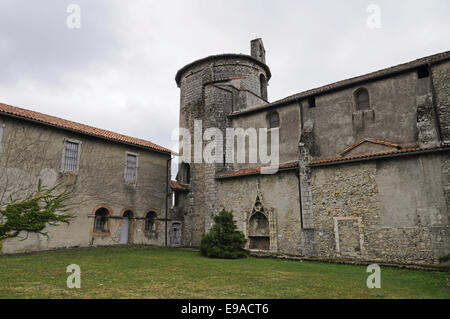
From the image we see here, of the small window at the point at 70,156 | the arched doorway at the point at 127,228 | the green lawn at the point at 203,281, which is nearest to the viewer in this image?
the green lawn at the point at 203,281

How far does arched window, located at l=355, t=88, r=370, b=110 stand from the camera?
1672 cm

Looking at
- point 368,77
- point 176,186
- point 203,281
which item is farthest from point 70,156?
point 368,77

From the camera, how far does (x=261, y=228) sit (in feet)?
57.1

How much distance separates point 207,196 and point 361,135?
10.1 metres

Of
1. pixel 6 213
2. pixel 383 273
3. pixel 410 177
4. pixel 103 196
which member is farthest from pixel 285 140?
pixel 6 213

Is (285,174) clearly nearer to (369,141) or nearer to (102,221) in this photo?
(369,141)

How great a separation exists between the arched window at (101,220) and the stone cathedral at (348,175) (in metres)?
5.65

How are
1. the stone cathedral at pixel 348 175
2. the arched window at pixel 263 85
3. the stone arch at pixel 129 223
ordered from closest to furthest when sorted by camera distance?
the stone cathedral at pixel 348 175, the stone arch at pixel 129 223, the arched window at pixel 263 85

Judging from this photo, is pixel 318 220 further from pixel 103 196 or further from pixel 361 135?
pixel 103 196

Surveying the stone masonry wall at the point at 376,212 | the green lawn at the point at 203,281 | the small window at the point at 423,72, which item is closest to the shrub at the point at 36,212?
the green lawn at the point at 203,281

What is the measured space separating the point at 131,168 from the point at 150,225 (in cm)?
416

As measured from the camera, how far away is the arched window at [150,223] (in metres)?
20.8

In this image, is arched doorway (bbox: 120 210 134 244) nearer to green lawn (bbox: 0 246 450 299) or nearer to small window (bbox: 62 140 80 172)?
small window (bbox: 62 140 80 172)

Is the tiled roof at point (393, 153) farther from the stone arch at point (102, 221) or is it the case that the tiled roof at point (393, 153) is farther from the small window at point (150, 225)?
the stone arch at point (102, 221)
